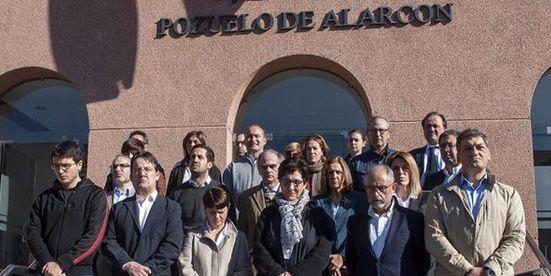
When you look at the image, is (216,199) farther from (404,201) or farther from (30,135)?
(30,135)

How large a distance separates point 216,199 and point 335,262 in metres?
1.01

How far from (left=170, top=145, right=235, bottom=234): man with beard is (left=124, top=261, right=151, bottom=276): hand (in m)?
0.89

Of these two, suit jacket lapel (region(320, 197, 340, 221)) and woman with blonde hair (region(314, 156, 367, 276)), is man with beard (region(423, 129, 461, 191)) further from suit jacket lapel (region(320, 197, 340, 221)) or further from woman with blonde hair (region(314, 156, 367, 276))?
suit jacket lapel (region(320, 197, 340, 221))

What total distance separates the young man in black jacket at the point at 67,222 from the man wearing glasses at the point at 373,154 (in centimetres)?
231

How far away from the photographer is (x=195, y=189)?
614 cm

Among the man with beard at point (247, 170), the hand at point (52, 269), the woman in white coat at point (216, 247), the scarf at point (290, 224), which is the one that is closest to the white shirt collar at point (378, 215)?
the scarf at point (290, 224)

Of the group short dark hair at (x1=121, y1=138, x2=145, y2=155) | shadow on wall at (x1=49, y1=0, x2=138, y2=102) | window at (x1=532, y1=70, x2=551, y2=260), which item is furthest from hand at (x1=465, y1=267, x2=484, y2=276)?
shadow on wall at (x1=49, y1=0, x2=138, y2=102)

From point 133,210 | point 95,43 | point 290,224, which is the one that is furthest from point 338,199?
point 95,43

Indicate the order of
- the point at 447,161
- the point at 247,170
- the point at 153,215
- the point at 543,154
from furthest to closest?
the point at 543,154
the point at 247,170
the point at 447,161
the point at 153,215

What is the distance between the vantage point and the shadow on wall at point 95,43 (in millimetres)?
Result: 9344

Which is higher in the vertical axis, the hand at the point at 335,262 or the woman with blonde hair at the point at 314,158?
the woman with blonde hair at the point at 314,158

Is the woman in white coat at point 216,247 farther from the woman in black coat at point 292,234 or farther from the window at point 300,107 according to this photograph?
the window at point 300,107

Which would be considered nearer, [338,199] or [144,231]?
[144,231]

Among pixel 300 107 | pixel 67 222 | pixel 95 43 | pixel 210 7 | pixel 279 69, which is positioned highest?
pixel 210 7
